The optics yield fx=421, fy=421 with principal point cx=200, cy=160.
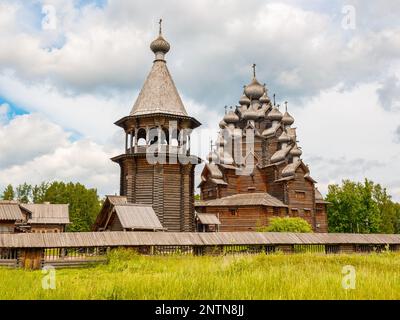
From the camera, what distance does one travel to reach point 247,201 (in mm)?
34719

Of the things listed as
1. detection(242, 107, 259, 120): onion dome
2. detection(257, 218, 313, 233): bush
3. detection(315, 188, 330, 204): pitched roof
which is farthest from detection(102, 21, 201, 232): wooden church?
detection(315, 188, 330, 204): pitched roof

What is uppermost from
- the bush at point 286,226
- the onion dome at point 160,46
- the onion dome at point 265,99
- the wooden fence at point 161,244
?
the onion dome at point 265,99

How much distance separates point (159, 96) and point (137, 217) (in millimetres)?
7261

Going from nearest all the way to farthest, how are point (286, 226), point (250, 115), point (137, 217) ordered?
point (137, 217)
point (286, 226)
point (250, 115)

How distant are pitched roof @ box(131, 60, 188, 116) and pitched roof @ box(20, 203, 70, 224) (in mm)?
16460

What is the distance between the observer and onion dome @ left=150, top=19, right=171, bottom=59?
1014 inches

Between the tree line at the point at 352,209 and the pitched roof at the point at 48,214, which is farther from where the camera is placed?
the tree line at the point at 352,209

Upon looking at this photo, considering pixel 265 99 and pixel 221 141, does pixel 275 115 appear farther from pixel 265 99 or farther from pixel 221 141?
pixel 221 141

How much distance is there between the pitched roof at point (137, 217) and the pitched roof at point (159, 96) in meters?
5.46

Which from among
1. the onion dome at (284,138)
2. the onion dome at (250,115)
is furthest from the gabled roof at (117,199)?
the onion dome at (250,115)

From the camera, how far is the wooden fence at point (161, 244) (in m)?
15.7

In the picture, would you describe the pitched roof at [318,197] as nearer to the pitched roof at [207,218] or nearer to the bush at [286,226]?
the pitched roof at [207,218]

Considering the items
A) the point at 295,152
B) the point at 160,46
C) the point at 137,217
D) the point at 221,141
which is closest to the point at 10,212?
the point at 137,217

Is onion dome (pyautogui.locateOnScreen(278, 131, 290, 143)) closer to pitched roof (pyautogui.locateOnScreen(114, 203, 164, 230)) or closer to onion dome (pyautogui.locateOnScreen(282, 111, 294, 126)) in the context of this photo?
onion dome (pyautogui.locateOnScreen(282, 111, 294, 126))
